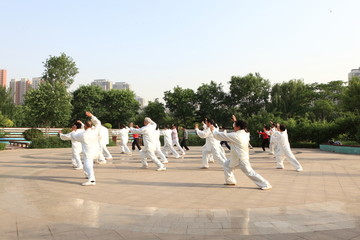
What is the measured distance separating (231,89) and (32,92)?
30778 mm

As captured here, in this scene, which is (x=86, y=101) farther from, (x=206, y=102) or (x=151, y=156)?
(x=151, y=156)

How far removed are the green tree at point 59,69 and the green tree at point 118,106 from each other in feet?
33.4

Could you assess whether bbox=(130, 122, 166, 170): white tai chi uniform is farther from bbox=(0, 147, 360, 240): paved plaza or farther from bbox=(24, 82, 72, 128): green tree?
bbox=(24, 82, 72, 128): green tree

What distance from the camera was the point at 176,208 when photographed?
18.2 ft

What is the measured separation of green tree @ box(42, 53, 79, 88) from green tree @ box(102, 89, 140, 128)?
400 inches

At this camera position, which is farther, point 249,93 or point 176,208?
point 249,93

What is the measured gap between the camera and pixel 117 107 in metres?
51.9

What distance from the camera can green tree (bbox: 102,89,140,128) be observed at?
51.5 metres

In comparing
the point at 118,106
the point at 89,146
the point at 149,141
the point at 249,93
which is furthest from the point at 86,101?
the point at 89,146

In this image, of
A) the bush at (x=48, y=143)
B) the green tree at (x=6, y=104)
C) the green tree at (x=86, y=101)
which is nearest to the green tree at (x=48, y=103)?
the bush at (x=48, y=143)

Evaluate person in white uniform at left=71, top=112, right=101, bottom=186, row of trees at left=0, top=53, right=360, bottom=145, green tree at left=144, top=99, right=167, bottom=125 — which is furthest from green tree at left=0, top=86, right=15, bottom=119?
person in white uniform at left=71, top=112, right=101, bottom=186

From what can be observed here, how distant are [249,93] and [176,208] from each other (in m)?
44.9

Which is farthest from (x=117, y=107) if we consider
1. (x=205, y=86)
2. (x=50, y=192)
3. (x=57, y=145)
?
(x=50, y=192)

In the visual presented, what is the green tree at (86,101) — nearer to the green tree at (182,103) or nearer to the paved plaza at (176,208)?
the green tree at (182,103)
